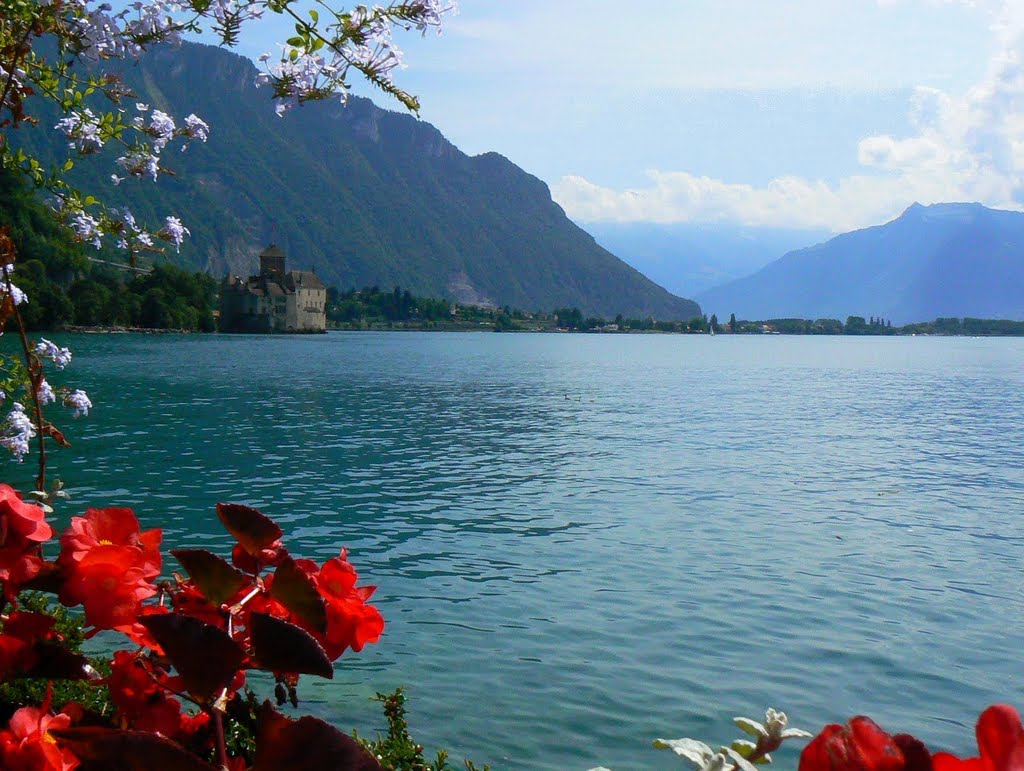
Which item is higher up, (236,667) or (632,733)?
(236,667)

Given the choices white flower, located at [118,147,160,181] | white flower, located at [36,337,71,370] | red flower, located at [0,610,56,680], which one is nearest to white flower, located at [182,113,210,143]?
white flower, located at [118,147,160,181]

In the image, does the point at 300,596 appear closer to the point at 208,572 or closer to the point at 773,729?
the point at 208,572

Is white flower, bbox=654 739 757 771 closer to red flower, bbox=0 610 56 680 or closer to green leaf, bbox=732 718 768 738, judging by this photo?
green leaf, bbox=732 718 768 738

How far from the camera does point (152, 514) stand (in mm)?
16672

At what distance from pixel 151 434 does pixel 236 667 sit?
2804 cm

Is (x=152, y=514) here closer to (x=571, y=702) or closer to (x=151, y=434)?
(x=571, y=702)

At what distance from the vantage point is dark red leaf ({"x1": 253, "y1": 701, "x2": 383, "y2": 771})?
131cm

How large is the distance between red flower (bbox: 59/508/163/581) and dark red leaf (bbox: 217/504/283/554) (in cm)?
16

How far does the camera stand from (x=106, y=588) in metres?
1.82

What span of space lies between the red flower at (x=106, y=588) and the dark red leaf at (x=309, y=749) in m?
0.59

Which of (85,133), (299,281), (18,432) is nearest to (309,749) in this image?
(85,133)

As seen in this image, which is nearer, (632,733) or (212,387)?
(632,733)

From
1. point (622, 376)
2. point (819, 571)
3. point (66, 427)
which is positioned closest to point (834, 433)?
point (819, 571)

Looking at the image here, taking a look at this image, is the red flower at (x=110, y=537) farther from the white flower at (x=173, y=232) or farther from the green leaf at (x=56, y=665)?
the white flower at (x=173, y=232)
